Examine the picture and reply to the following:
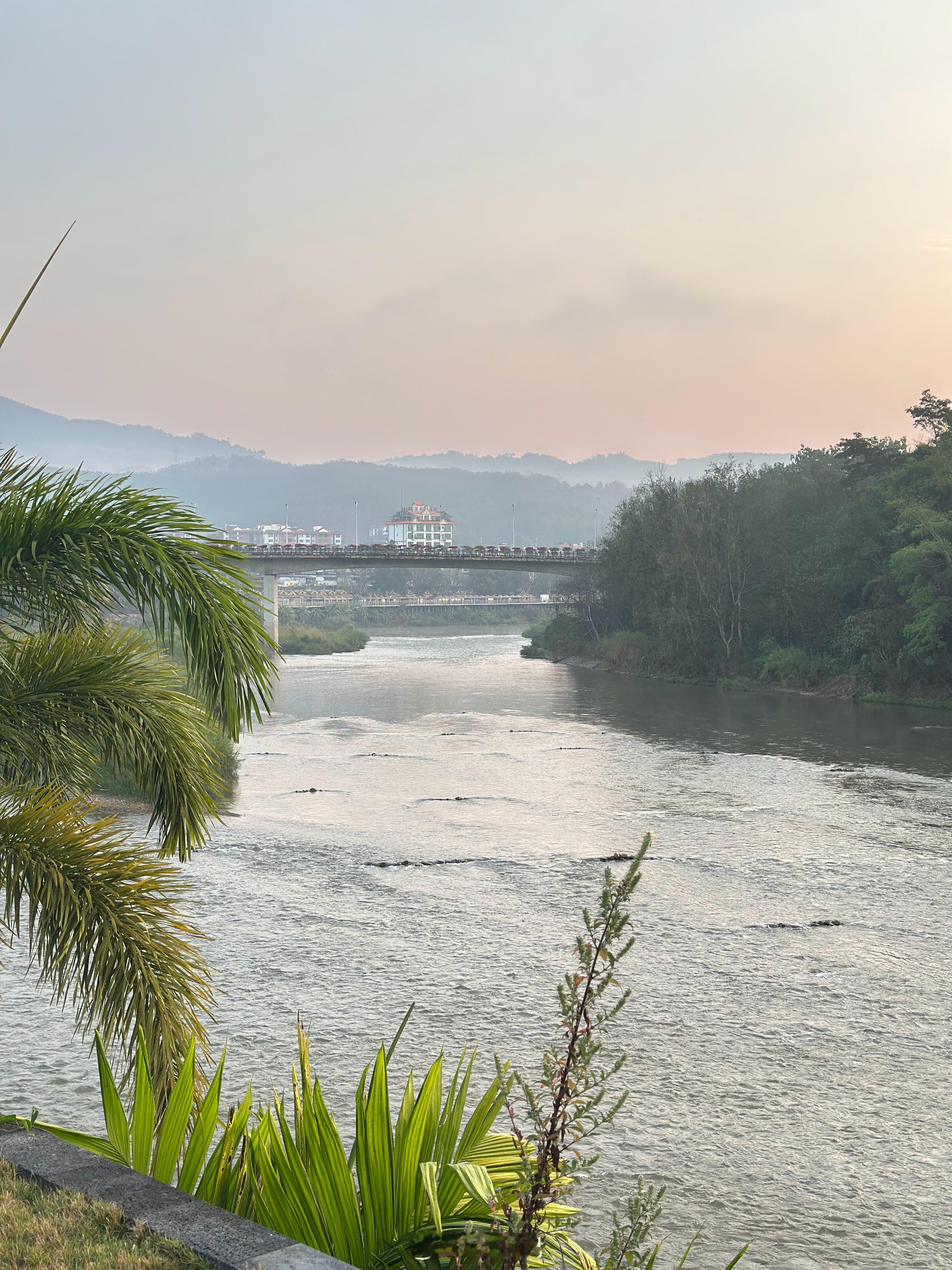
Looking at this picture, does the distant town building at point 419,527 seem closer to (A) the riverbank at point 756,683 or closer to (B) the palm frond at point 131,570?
(A) the riverbank at point 756,683

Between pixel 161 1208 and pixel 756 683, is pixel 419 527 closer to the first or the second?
pixel 756 683

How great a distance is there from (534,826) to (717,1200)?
1047 centimetres

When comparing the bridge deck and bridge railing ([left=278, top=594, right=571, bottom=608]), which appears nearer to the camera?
the bridge deck

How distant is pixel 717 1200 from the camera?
6.33 meters

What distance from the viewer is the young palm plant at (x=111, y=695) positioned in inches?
186

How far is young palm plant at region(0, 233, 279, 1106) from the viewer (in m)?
4.71

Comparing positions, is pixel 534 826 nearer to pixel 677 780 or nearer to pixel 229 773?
pixel 677 780

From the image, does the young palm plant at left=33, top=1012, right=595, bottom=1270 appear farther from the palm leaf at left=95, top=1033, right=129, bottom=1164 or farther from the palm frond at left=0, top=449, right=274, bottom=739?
the palm frond at left=0, top=449, right=274, bottom=739

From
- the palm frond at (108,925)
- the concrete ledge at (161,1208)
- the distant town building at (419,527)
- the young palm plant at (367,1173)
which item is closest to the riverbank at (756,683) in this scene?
the palm frond at (108,925)

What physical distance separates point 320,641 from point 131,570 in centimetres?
6110

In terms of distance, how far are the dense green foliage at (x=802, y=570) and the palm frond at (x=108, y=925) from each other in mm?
31648

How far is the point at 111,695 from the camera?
5320mm

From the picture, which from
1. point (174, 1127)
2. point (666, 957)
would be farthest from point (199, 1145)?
point (666, 957)

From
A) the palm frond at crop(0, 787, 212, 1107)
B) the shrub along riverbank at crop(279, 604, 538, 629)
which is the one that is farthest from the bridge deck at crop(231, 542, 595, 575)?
the palm frond at crop(0, 787, 212, 1107)
